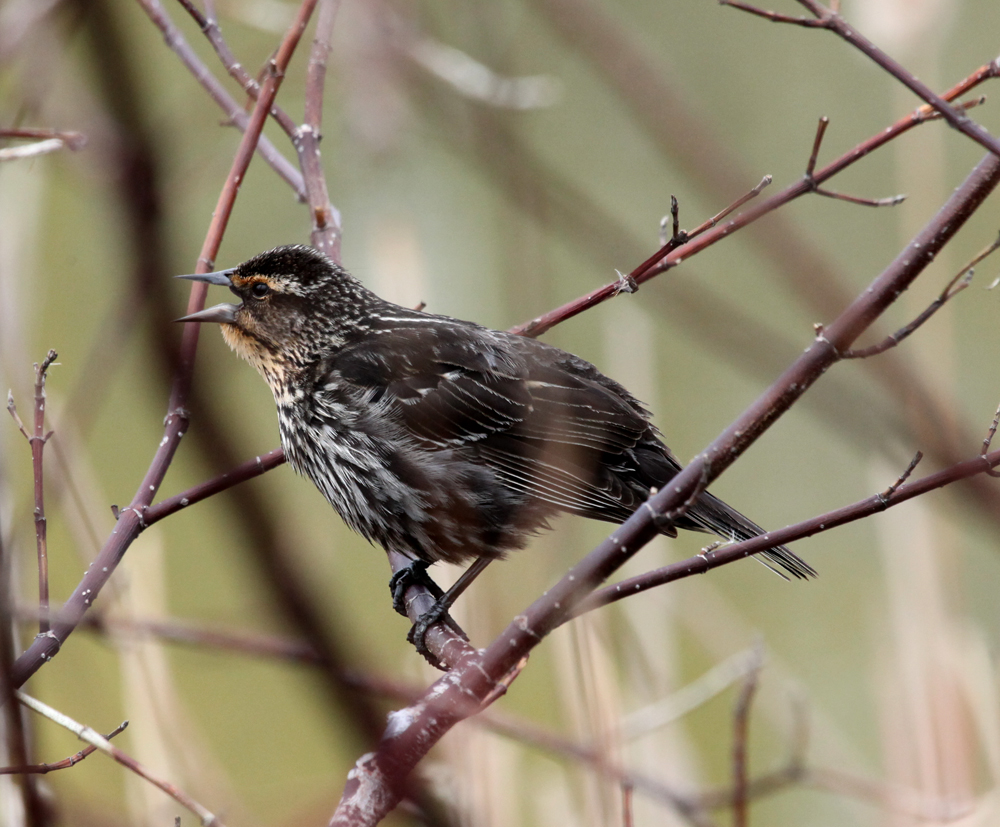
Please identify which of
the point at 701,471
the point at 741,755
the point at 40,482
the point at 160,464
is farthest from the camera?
the point at 741,755

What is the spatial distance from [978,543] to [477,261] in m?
3.59

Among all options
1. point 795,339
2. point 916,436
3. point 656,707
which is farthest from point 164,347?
point 795,339

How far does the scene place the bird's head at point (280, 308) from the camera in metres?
3.15

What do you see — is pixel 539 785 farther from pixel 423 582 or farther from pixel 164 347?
pixel 164 347

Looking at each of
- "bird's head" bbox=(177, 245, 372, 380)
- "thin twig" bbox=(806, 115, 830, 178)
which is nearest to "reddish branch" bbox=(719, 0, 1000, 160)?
"thin twig" bbox=(806, 115, 830, 178)

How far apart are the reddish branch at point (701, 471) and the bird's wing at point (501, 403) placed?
4.22 feet

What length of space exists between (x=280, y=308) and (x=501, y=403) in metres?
0.69

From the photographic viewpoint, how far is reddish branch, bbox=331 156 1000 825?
1367mm

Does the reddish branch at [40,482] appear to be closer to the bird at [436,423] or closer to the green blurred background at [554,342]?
the green blurred background at [554,342]

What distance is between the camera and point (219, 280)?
9.55 feet

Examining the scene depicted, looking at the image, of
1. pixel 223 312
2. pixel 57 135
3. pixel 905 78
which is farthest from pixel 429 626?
pixel 905 78

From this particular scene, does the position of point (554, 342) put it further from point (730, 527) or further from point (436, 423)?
point (730, 527)

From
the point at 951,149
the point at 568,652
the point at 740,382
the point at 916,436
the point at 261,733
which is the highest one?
the point at 951,149

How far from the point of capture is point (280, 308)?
124 inches
